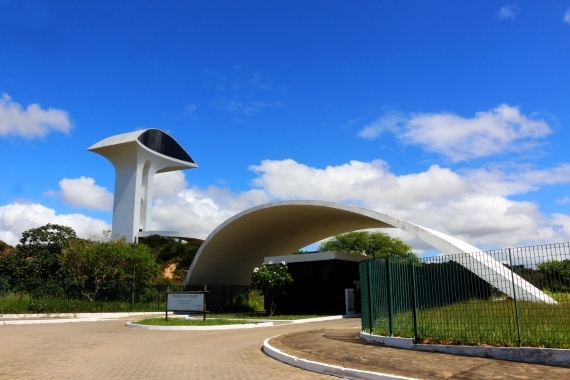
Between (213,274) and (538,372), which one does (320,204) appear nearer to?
(213,274)

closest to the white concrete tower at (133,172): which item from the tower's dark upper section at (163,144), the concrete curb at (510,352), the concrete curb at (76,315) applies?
the tower's dark upper section at (163,144)

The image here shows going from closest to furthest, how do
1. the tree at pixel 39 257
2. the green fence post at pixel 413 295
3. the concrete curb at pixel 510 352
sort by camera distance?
the concrete curb at pixel 510 352 < the green fence post at pixel 413 295 < the tree at pixel 39 257

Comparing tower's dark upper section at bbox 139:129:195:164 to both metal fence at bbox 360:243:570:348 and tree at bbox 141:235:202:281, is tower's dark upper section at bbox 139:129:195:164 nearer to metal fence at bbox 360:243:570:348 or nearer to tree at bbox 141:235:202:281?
tree at bbox 141:235:202:281

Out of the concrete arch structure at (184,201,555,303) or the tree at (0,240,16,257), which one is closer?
the concrete arch structure at (184,201,555,303)

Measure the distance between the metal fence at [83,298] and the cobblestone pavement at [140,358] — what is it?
1229 cm

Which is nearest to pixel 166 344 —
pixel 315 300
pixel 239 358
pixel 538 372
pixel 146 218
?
pixel 239 358

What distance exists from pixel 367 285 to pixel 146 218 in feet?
238

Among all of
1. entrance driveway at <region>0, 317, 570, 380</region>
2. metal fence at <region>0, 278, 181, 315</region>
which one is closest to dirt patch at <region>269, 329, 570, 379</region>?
entrance driveway at <region>0, 317, 570, 380</region>

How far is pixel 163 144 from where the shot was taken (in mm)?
84500

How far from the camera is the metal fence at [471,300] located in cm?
909

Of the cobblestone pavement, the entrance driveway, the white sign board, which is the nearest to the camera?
the entrance driveway

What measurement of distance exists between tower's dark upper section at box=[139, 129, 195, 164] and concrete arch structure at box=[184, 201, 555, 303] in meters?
42.6

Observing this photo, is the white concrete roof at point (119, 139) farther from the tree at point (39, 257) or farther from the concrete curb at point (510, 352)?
the concrete curb at point (510, 352)

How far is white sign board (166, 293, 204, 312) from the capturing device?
22.8 meters
